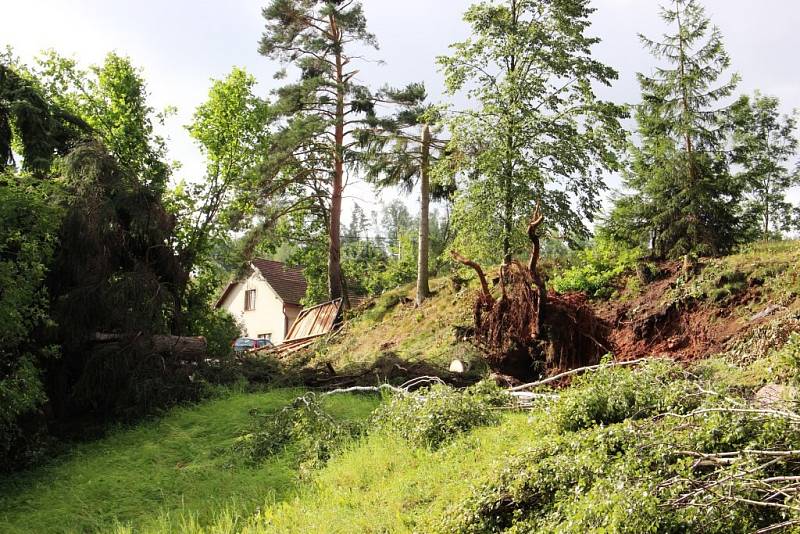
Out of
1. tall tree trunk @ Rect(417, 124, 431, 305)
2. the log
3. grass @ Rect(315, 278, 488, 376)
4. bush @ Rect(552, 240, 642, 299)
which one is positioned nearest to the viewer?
the log

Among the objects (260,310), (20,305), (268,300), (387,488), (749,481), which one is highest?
(268,300)

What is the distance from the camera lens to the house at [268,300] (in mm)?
38188

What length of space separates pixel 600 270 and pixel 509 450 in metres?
10.7

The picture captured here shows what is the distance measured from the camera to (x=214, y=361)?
1395 cm

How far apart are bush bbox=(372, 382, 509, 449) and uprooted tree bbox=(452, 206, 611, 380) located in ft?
10.5

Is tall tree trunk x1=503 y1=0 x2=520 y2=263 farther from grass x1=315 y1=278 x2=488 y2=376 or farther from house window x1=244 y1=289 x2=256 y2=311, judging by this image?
house window x1=244 y1=289 x2=256 y2=311

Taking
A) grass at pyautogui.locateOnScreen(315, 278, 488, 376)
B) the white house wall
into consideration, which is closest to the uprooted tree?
grass at pyautogui.locateOnScreen(315, 278, 488, 376)

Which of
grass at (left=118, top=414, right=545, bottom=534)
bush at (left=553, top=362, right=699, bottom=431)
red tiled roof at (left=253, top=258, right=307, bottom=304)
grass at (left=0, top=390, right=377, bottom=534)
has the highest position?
red tiled roof at (left=253, top=258, right=307, bottom=304)

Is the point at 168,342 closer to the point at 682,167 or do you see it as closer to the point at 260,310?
the point at 682,167

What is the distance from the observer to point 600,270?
1619cm

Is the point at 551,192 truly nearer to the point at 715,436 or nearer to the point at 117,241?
the point at 117,241

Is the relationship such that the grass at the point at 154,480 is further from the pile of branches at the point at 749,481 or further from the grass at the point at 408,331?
the pile of branches at the point at 749,481

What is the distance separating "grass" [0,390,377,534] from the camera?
7.39 metres

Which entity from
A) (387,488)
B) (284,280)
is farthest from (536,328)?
(284,280)
